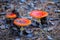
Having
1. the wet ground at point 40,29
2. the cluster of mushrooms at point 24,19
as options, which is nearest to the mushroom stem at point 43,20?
the cluster of mushrooms at point 24,19

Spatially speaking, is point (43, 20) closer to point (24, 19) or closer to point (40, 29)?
point (40, 29)

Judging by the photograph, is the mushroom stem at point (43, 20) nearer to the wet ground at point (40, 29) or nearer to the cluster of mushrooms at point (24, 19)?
the cluster of mushrooms at point (24, 19)

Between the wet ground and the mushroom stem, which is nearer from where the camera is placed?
the wet ground

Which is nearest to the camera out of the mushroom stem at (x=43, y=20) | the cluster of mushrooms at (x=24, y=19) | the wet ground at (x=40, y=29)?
the cluster of mushrooms at (x=24, y=19)

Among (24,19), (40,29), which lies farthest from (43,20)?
(24,19)

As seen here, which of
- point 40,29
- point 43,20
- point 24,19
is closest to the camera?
point 24,19

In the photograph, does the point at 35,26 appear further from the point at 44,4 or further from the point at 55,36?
the point at 44,4

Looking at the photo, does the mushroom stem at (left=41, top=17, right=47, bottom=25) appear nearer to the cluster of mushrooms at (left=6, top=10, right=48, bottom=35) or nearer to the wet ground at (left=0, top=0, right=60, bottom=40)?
the cluster of mushrooms at (left=6, top=10, right=48, bottom=35)

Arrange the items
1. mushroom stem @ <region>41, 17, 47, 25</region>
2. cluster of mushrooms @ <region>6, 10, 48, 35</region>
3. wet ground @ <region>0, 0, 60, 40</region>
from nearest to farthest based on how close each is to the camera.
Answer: cluster of mushrooms @ <region>6, 10, 48, 35</region> → wet ground @ <region>0, 0, 60, 40</region> → mushroom stem @ <region>41, 17, 47, 25</region>

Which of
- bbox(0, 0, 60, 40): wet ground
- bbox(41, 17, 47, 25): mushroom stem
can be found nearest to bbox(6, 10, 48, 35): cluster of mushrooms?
bbox(41, 17, 47, 25): mushroom stem
